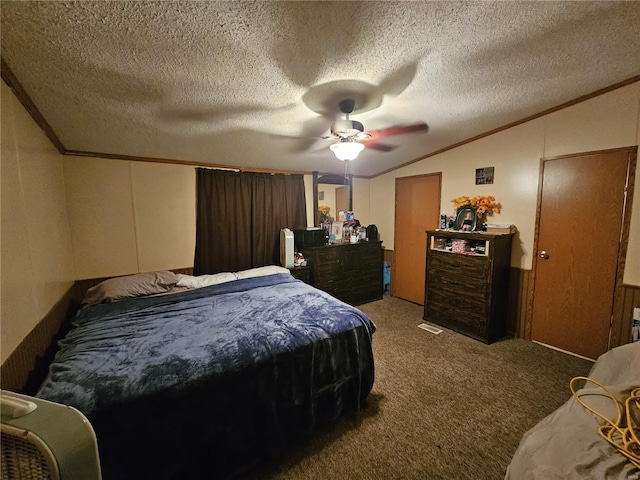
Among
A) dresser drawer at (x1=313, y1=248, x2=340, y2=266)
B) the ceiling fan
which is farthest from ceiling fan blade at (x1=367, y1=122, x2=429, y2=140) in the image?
dresser drawer at (x1=313, y1=248, x2=340, y2=266)

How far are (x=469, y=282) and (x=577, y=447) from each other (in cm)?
235

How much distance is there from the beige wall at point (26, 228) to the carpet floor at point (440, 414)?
1566 mm

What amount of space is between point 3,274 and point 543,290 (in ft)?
14.1

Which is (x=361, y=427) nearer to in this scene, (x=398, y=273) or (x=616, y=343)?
(x=616, y=343)

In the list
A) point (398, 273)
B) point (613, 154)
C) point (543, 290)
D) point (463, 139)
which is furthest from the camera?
point (398, 273)

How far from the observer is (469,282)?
3.00 meters

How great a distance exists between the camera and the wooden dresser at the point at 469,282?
2.84m

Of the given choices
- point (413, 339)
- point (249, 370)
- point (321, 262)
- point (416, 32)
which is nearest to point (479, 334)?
point (413, 339)

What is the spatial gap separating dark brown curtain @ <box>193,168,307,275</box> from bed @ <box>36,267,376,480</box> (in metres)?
1.14

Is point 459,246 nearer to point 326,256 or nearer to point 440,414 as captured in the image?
point 326,256

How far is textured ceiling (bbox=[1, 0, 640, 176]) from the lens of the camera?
125 centimetres

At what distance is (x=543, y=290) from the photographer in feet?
9.24

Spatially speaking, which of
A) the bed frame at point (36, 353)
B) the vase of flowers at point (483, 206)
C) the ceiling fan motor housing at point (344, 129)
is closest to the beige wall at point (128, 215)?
the bed frame at point (36, 353)

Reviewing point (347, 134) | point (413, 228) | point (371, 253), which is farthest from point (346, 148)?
point (413, 228)
